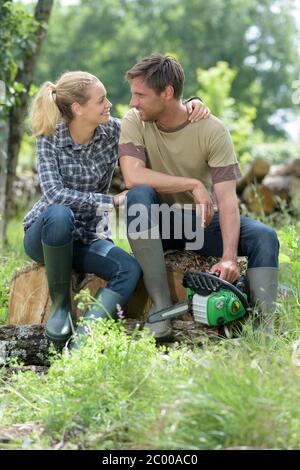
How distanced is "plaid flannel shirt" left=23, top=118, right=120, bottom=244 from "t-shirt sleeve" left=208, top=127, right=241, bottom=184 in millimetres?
513

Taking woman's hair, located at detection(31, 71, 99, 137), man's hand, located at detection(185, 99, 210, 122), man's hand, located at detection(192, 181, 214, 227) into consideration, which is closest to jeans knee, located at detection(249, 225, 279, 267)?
man's hand, located at detection(192, 181, 214, 227)

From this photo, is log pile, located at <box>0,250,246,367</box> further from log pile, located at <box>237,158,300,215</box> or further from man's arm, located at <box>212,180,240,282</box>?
log pile, located at <box>237,158,300,215</box>

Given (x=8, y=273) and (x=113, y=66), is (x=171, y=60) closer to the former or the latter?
(x=8, y=273)

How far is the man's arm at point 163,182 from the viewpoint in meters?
3.61

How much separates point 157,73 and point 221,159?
504mm

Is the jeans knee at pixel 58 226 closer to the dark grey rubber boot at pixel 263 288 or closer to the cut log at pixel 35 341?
the cut log at pixel 35 341

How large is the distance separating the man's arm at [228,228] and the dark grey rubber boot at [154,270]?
0.25 metres

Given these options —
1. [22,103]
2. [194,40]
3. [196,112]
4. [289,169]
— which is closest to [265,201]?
[289,169]

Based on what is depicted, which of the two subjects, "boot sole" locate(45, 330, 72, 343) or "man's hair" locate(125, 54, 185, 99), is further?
"man's hair" locate(125, 54, 185, 99)

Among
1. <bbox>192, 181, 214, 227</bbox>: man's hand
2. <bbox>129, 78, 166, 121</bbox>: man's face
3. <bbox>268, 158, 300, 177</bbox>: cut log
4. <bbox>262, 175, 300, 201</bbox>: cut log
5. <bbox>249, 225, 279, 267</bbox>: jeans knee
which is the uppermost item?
<bbox>268, 158, 300, 177</bbox>: cut log

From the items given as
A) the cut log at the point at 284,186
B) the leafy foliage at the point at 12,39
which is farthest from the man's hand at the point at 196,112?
the cut log at the point at 284,186

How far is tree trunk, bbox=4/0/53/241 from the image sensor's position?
583cm
